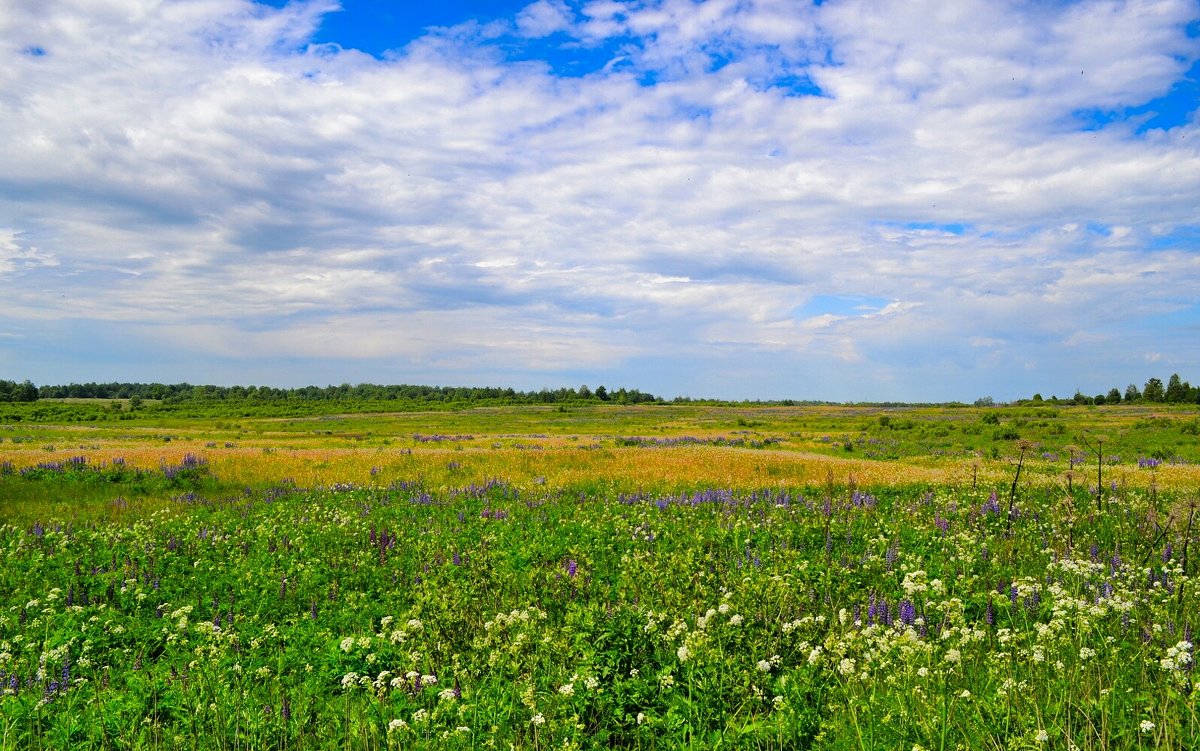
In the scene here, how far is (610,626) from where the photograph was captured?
18.2 feet

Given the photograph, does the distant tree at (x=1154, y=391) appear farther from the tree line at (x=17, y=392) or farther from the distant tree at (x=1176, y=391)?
the tree line at (x=17, y=392)

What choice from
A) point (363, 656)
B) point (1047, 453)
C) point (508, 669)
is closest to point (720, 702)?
point (508, 669)

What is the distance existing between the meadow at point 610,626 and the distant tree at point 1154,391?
14161 centimetres

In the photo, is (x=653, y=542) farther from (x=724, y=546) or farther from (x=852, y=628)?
(x=852, y=628)

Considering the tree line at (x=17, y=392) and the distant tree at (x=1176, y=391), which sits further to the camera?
the tree line at (x=17, y=392)

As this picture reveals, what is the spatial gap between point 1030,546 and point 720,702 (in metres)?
8.18

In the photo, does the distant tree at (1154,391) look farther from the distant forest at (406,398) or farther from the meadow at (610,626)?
the meadow at (610,626)

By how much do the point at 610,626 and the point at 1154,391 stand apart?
161m

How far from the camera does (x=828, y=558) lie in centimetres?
942

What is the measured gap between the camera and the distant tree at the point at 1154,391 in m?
122

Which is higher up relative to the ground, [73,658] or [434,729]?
[434,729]

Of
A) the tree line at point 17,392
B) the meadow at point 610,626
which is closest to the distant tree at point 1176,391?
the meadow at point 610,626

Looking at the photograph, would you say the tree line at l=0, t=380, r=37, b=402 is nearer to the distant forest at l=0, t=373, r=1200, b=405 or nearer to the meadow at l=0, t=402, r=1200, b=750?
the distant forest at l=0, t=373, r=1200, b=405

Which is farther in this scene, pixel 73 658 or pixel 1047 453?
pixel 1047 453
